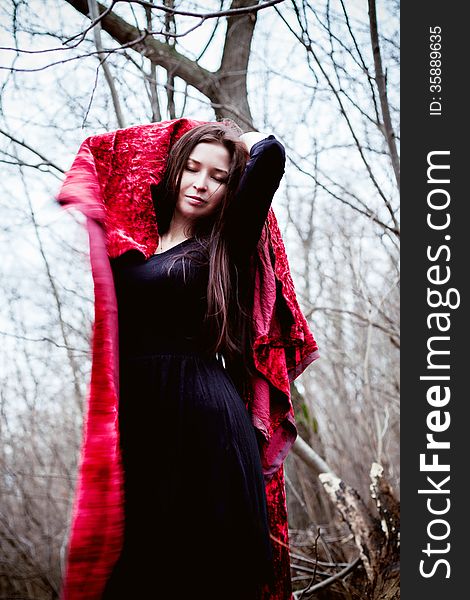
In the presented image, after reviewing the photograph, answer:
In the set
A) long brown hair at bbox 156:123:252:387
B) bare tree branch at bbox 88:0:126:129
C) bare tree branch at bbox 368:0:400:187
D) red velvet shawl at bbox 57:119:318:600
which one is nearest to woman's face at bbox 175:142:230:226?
long brown hair at bbox 156:123:252:387

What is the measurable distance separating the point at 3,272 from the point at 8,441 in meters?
1.79

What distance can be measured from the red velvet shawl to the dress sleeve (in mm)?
173

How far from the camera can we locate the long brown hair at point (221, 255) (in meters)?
1.70

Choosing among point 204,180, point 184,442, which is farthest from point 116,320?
point 204,180

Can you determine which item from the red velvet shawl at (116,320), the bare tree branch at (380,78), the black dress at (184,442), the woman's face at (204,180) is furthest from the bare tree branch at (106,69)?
the black dress at (184,442)

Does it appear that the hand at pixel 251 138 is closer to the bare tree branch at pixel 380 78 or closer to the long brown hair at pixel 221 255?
the long brown hair at pixel 221 255

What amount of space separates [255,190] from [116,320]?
593 mm

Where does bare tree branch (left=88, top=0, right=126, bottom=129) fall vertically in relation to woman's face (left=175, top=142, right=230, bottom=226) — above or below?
above

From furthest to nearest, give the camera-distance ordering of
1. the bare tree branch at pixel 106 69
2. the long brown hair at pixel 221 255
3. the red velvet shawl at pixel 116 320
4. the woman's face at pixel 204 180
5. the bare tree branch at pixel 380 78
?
the bare tree branch at pixel 106 69
the bare tree branch at pixel 380 78
the woman's face at pixel 204 180
the long brown hair at pixel 221 255
the red velvet shawl at pixel 116 320

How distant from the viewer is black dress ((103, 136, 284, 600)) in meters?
1.42

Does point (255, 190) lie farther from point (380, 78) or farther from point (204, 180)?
point (380, 78)

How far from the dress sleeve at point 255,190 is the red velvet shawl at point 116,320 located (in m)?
0.17

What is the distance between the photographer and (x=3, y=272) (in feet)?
14.0

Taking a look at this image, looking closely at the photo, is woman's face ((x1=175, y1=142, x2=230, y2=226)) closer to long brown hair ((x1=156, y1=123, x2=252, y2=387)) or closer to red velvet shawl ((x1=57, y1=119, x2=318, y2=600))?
long brown hair ((x1=156, y1=123, x2=252, y2=387))
